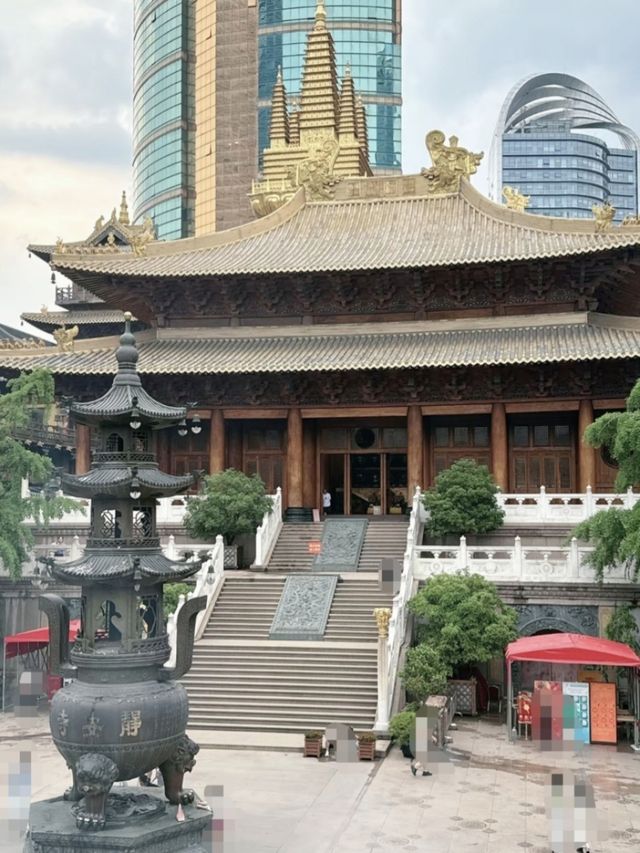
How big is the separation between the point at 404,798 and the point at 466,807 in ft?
3.31

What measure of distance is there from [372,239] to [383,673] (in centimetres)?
1897

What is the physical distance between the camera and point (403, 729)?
18.4m

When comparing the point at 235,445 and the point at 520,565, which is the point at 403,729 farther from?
the point at 235,445

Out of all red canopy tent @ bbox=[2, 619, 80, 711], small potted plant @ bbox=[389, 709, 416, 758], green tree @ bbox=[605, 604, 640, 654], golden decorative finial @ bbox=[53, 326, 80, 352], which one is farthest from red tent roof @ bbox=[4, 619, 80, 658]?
golden decorative finial @ bbox=[53, 326, 80, 352]

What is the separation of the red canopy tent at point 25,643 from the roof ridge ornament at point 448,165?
70.0ft

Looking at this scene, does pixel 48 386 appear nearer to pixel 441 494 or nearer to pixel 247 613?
pixel 247 613

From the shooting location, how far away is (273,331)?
33625 millimetres

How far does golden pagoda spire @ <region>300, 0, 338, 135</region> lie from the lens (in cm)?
5138

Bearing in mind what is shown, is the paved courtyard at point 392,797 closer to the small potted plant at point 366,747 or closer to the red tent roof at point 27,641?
the small potted plant at point 366,747

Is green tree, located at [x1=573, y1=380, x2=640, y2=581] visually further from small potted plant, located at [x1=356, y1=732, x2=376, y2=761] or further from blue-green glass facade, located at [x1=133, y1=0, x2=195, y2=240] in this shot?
blue-green glass facade, located at [x1=133, y1=0, x2=195, y2=240]

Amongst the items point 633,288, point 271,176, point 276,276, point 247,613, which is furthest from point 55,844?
point 271,176

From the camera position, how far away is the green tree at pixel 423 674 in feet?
66.3

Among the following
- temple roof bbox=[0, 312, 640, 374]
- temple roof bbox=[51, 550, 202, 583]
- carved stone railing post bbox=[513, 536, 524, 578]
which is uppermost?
temple roof bbox=[0, 312, 640, 374]

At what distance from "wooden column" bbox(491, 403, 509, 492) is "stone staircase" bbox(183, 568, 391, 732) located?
23.6 ft
